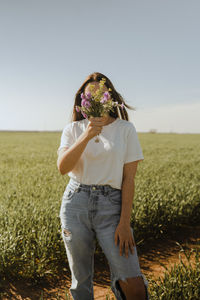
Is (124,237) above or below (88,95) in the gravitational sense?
below

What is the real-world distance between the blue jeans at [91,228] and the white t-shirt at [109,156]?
2.7 inches

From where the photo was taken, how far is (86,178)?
2035mm

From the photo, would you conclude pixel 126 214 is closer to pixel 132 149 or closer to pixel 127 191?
pixel 127 191

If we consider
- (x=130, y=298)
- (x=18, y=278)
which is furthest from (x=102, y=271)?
(x=130, y=298)

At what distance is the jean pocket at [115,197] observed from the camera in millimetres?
1988

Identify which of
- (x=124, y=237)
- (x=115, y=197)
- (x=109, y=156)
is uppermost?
(x=109, y=156)

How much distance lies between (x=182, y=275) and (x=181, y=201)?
2888 millimetres

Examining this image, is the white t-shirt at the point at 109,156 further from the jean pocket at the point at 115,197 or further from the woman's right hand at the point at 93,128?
the woman's right hand at the point at 93,128

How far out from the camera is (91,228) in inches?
79.4

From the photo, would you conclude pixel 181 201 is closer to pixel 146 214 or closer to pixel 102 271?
pixel 146 214

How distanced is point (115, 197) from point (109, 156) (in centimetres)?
32

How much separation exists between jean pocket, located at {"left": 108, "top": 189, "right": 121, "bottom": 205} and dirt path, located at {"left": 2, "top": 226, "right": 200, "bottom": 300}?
1.36m

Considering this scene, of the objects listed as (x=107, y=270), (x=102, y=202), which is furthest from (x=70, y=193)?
(x=107, y=270)

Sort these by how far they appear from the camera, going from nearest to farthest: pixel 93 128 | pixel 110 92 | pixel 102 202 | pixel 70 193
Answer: pixel 93 128 → pixel 102 202 → pixel 70 193 → pixel 110 92
